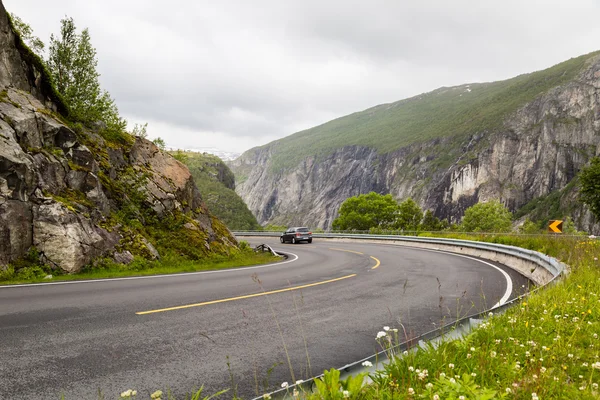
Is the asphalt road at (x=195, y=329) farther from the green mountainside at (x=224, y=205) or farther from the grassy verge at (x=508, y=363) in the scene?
the green mountainside at (x=224, y=205)

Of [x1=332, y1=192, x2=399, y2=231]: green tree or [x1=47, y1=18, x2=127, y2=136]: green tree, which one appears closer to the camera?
[x1=47, y1=18, x2=127, y2=136]: green tree

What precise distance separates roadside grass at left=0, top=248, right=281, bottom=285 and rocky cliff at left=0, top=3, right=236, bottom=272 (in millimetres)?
396

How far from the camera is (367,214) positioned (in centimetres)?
8575

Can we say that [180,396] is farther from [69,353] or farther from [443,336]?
[443,336]

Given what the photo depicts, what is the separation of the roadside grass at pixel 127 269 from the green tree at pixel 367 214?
231 feet

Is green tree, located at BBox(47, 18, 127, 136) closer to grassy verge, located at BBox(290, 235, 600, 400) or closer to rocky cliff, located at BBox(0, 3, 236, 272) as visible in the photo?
rocky cliff, located at BBox(0, 3, 236, 272)

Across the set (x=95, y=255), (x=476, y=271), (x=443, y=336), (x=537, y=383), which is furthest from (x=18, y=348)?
(x=476, y=271)

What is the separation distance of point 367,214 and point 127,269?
7668cm

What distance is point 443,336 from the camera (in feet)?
12.4

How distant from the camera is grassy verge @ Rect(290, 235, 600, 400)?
2622 millimetres

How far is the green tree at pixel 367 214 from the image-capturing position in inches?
3364

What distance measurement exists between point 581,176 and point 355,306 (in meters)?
55.0

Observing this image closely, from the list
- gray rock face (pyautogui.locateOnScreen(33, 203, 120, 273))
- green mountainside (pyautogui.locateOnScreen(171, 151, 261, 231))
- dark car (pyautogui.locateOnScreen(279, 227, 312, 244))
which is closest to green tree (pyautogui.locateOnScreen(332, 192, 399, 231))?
green mountainside (pyautogui.locateOnScreen(171, 151, 261, 231))

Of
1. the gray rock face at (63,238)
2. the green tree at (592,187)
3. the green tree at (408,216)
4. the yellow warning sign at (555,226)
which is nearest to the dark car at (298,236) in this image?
the yellow warning sign at (555,226)
